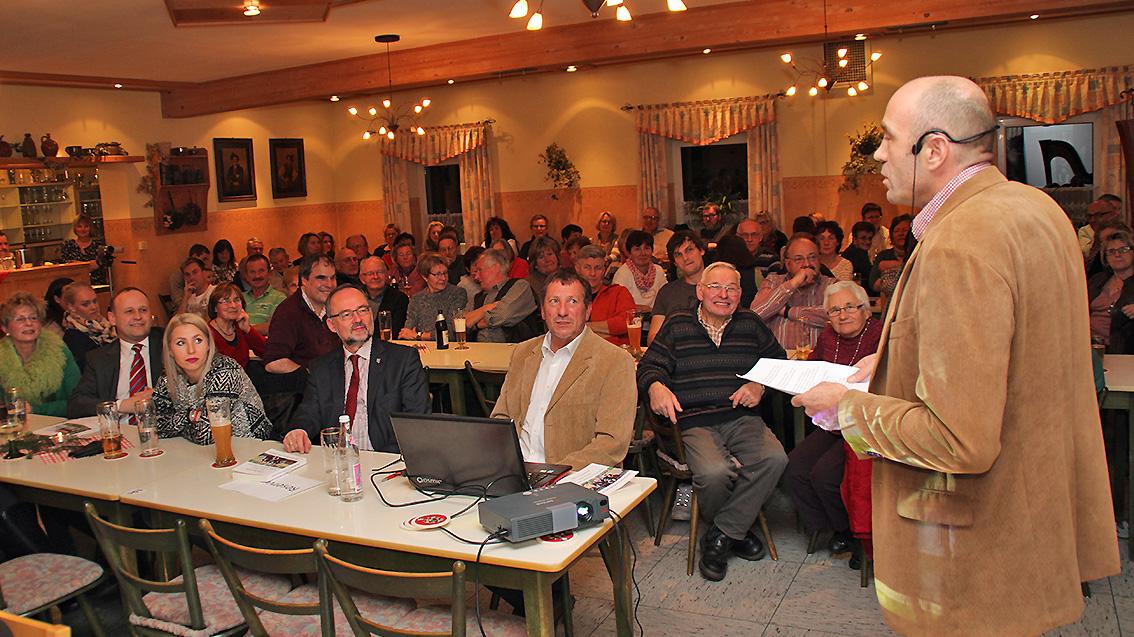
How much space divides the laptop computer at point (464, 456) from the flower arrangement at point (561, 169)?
33.7 feet

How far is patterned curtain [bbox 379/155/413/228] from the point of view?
47.8 ft

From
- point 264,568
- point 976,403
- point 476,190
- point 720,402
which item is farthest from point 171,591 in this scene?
point 476,190

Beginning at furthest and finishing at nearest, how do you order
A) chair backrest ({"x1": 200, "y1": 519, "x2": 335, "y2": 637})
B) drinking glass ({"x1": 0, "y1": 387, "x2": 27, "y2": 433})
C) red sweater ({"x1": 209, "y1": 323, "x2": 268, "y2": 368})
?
red sweater ({"x1": 209, "y1": 323, "x2": 268, "y2": 368}), drinking glass ({"x1": 0, "y1": 387, "x2": 27, "y2": 433}), chair backrest ({"x1": 200, "y1": 519, "x2": 335, "y2": 637})

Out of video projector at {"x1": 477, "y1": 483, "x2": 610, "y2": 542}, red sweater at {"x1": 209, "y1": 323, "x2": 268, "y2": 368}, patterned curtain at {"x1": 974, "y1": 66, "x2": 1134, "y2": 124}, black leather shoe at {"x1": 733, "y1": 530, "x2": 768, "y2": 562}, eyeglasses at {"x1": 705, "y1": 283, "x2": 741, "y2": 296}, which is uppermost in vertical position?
patterned curtain at {"x1": 974, "y1": 66, "x2": 1134, "y2": 124}

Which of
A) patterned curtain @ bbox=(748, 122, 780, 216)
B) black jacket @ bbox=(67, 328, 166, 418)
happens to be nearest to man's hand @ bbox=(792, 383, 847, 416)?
black jacket @ bbox=(67, 328, 166, 418)

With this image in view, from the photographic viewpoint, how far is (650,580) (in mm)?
4168

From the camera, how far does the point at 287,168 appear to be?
14.5m

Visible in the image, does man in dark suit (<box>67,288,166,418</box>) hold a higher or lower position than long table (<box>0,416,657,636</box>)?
higher

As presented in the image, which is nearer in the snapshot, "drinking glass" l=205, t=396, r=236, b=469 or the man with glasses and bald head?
"drinking glass" l=205, t=396, r=236, b=469

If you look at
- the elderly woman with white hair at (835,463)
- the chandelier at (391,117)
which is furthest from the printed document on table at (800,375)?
the chandelier at (391,117)

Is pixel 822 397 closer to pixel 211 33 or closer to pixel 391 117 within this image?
pixel 211 33

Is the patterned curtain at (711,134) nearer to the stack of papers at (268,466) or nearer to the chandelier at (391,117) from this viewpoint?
the chandelier at (391,117)

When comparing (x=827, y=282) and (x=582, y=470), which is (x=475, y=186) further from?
(x=582, y=470)

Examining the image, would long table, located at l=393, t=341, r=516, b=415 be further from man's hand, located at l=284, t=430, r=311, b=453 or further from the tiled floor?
man's hand, located at l=284, t=430, r=311, b=453
